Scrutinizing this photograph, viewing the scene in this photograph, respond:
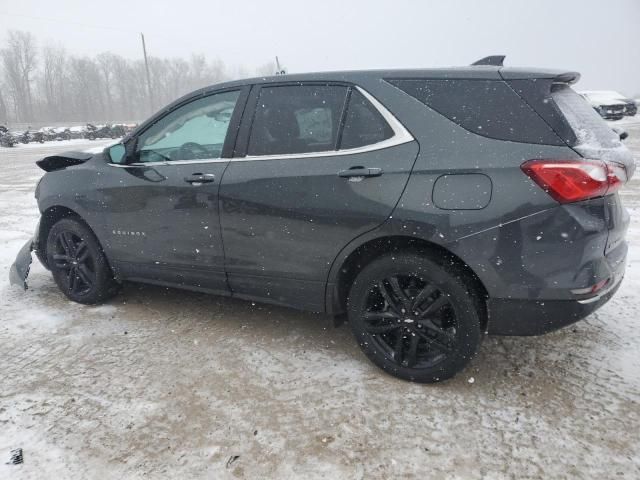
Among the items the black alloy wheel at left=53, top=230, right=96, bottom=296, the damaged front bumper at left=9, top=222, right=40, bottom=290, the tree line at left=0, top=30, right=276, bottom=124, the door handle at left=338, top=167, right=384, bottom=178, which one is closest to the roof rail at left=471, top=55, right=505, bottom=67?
the door handle at left=338, top=167, right=384, bottom=178

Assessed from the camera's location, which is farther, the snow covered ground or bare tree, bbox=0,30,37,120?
bare tree, bbox=0,30,37,120

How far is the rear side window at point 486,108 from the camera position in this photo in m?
2.25

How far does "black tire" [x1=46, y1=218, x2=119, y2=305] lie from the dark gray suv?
0.47 m

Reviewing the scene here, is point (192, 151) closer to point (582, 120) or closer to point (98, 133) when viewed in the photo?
point (582, 120)

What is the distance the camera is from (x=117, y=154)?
11.6ft

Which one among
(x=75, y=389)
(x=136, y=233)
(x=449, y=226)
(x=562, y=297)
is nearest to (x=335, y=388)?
(x=449, y=226)

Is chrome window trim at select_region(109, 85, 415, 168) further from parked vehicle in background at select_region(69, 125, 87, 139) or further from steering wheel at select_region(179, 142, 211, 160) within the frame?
parked vehicle in background at select_region(69, 125, 87, 139)

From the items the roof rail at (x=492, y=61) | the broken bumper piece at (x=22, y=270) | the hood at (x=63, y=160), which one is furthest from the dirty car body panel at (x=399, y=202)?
the broken bumper piece at (x=22, y=270)

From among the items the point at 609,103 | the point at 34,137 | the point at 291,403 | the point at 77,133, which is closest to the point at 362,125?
the point at 291,403

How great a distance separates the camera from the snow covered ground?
2059mm

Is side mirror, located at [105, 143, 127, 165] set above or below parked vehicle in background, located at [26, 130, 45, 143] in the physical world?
below

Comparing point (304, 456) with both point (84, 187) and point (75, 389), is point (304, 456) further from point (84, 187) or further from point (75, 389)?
point (84, 187)

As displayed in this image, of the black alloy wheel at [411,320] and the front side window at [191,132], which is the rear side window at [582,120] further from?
the front side window at [191,132]

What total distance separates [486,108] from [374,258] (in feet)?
3.26
